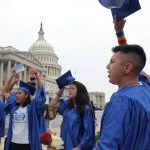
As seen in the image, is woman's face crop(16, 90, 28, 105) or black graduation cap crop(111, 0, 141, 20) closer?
black graduation cap crop(111, 0, 141, 20)

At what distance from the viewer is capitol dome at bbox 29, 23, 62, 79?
369ft

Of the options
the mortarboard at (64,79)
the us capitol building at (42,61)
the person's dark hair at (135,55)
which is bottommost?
the person's dark hair at (135,55)

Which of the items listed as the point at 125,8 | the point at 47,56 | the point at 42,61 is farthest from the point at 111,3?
the point at 47,56

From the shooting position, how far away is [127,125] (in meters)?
2.16

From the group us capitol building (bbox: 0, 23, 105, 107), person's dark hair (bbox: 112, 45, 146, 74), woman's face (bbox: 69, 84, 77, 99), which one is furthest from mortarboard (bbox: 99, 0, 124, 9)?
us capitol building (bbox: 0, 23, 105, 107)

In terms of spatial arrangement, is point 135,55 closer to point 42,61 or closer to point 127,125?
point 127,125

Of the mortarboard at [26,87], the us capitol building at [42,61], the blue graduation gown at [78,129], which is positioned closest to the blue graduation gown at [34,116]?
the mortarboard at [26,87]

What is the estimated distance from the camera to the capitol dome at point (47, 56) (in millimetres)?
112562

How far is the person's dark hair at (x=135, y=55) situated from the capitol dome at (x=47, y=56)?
109 meters

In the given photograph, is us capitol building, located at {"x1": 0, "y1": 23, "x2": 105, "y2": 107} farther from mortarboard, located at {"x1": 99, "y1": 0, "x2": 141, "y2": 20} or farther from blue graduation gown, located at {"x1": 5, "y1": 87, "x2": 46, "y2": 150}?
mortarboard, located at {"x1": 99, "y1": 0, "x2": 141, "y2": 20}

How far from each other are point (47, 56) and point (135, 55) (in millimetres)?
111323

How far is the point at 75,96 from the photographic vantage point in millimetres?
5465

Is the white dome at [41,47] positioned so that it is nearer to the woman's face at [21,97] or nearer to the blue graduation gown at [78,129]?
the woman's face at [21,97]

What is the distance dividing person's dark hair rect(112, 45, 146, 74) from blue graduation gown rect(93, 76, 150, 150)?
26cm
